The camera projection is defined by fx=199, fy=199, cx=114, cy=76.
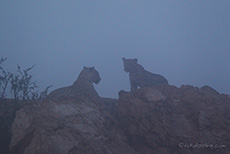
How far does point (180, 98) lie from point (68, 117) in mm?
3429

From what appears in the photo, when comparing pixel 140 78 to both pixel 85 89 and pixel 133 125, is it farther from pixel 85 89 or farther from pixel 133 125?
pixel 133 125

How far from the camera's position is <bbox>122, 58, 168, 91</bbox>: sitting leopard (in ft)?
38.8

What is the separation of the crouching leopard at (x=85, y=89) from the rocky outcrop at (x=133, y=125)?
2.26m

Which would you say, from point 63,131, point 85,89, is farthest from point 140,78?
point 63,131

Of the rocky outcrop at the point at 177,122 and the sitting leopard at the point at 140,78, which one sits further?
the sitting leopard at the point at 140,78

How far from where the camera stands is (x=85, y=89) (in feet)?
31.8

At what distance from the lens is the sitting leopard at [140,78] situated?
11830mm

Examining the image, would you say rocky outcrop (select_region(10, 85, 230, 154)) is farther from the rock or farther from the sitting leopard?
the sitting leopard

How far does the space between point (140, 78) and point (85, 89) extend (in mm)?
3902

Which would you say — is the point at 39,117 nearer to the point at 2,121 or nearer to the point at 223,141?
the point at 2,121

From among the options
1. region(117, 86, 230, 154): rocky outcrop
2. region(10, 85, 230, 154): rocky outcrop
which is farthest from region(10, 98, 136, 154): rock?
region(117, 86, 230, 154): rocky outcrop

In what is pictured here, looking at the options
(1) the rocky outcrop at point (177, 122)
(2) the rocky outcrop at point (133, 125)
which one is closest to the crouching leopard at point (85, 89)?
(2) the rocky outcrop at point (133, 125)

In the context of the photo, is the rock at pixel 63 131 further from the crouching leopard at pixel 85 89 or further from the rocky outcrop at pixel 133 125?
the crouching leopard at pixel 85 89

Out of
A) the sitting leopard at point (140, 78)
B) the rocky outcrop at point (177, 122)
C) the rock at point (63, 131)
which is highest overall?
the sitting leopard at point (140, 78)
